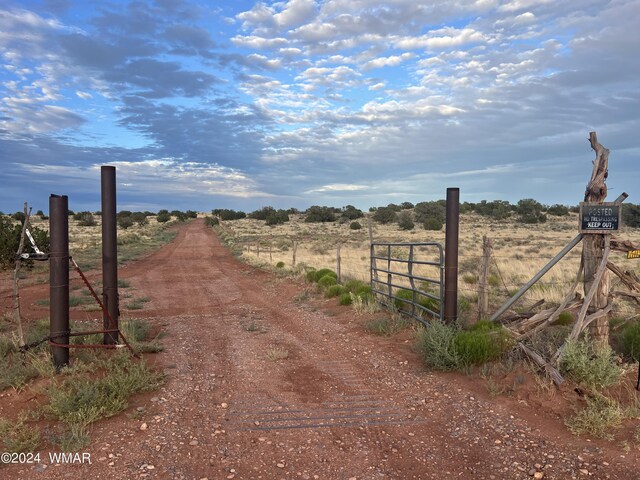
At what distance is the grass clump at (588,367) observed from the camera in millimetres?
5387

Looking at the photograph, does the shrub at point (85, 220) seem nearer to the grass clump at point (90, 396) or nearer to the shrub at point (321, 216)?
the shrub at point (321, 216)

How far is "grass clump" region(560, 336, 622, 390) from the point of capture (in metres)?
5.39

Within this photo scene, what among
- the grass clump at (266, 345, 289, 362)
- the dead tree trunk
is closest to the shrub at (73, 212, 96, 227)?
the grass clump at (266, 345, 289, 362)

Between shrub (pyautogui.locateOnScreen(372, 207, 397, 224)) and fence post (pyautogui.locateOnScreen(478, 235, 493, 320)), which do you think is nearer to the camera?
fence post (pyautogui.locateOnScreen(478, 235, 493, 320))

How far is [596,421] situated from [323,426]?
269cm

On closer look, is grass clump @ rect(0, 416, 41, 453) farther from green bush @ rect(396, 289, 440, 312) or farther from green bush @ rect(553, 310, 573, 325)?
green bush @ rect(553, 310, 573, 325)

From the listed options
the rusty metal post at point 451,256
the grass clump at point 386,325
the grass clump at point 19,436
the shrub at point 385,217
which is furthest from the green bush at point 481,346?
the shrub at point 385,217

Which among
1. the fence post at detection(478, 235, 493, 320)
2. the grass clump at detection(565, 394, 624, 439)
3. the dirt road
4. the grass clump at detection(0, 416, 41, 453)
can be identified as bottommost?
the dirt road

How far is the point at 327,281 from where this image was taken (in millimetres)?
14531

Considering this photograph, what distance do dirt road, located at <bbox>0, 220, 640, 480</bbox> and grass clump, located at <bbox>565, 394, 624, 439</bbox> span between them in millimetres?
142

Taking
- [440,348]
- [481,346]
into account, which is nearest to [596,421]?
[481,346]

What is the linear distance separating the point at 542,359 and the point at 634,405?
42.1 inches

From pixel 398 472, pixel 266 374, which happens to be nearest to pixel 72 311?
pixel 266 374

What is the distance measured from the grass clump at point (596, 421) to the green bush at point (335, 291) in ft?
27.5
